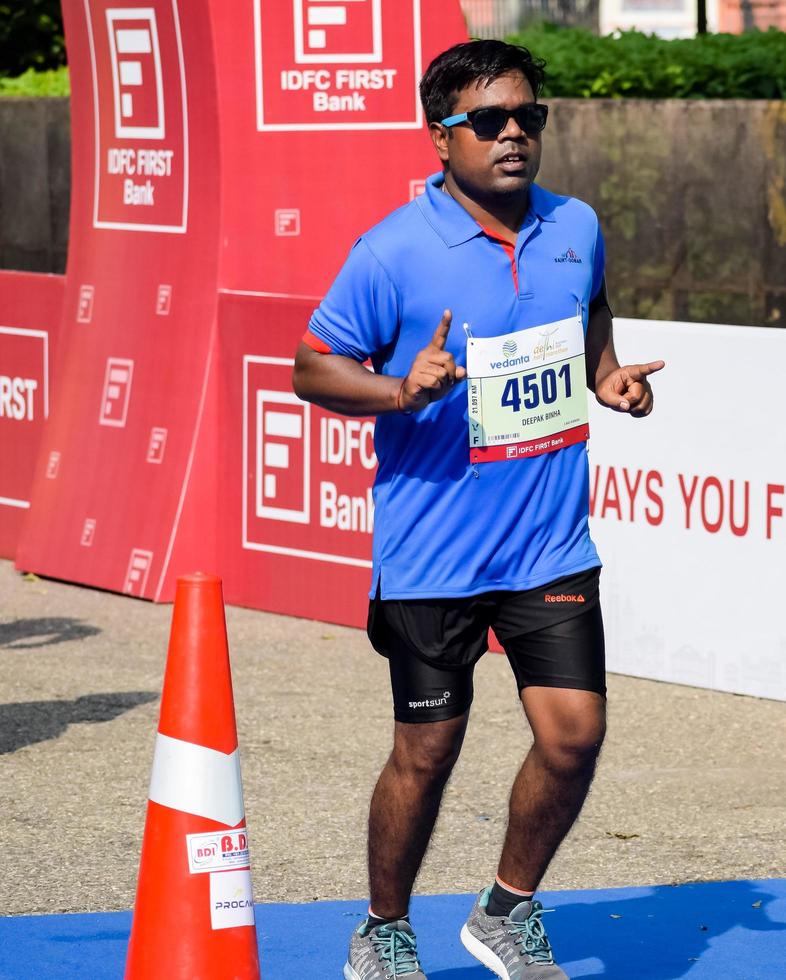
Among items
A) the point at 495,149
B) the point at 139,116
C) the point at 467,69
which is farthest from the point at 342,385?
the point at 139,116

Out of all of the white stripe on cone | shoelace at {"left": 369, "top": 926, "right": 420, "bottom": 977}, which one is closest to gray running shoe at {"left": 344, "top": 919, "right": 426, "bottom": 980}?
shoelace at {"left": 369, "top": 926, "right": 420, "bottom": 977}

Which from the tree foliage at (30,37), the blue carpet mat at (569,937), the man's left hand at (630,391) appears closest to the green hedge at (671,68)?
the tree foliage at (30,37)

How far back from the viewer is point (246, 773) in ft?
21.9

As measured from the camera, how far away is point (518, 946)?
4461 millimetres

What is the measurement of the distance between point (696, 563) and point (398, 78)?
2.98m

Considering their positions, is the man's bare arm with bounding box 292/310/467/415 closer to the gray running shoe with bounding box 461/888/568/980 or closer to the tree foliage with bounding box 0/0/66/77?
the gray running shoe with bounding box 461/888/568/980

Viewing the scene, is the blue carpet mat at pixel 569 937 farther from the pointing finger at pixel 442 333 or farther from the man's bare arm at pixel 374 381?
the pointing finger at pixel 442 333

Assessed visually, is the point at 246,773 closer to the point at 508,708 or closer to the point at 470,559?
the point at 508,708

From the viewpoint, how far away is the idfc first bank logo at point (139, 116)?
9516 mm

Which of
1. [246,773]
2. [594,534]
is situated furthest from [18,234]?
[246,773]

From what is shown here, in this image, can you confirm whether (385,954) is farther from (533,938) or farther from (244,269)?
(244,269)

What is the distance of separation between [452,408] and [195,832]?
1.08 metres

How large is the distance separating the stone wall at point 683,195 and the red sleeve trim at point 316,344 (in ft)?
25.6

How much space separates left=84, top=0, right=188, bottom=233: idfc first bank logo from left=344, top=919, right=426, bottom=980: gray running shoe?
563 cm
